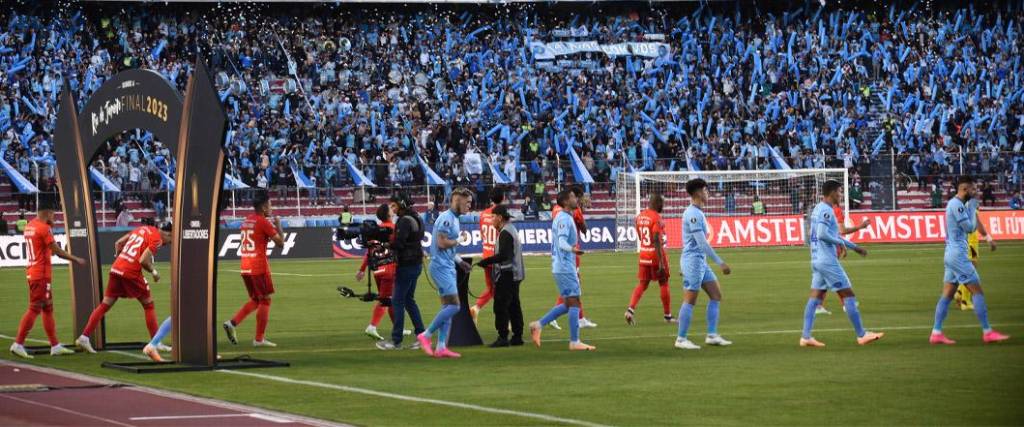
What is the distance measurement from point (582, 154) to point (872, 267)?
731 inches

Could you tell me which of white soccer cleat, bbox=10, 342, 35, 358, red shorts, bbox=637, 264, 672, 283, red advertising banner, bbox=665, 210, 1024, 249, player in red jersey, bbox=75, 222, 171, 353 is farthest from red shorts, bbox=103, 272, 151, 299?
red advertising banner, bbox=665, 210, 1024, 249

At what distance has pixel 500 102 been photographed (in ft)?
184

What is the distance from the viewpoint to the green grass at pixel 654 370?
39.5 feet

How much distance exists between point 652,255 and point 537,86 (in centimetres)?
3584

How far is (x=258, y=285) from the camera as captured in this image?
1916cm

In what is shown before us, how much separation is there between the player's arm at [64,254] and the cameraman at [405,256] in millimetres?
4274

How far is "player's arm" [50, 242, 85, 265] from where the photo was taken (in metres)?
18.3

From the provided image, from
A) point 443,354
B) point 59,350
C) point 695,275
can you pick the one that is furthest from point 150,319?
point 695,275

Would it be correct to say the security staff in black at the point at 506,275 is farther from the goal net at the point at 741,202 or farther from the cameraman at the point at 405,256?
the goal net at the point at 741,202

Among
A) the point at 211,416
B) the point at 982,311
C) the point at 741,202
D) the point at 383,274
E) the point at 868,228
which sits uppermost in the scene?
the point at 741,202

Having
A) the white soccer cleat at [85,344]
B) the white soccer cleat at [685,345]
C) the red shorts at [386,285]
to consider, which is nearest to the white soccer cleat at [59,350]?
the white soccer cleat at [85,344]

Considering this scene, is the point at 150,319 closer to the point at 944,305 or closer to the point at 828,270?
the point at 828,270

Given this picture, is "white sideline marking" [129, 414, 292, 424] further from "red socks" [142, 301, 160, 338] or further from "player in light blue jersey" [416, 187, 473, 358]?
"red socks" [142, 301, 160, 338]

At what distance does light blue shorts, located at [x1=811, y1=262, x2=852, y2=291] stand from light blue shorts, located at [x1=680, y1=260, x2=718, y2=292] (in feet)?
4.19
